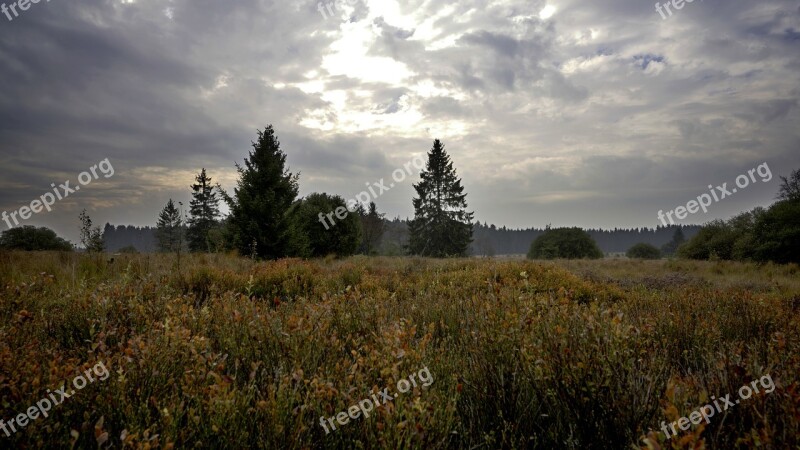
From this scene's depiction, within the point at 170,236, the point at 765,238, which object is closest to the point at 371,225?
the point at 170,236

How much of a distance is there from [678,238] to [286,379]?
441ft

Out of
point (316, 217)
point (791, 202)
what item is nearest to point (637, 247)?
point (791, 202)

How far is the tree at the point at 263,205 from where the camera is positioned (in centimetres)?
1845

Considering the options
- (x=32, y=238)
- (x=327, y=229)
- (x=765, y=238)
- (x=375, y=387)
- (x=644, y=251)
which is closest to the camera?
(x=375, y=387)

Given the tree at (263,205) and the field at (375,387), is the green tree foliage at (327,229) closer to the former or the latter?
the tree at (263,205)

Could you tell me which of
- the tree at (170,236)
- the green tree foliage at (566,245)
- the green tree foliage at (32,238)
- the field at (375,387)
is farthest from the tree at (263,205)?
the green tree foliage at (566,245)

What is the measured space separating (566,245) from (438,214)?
74.1 feet

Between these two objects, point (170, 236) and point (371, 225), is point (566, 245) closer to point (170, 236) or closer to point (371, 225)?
point (371, 225)

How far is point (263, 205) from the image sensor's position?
60.7 feet

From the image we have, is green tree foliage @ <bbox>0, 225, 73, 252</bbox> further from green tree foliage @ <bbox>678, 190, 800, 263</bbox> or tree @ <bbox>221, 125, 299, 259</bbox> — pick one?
green tree foliage @ <bbox>678, 190, 800, 263</bbox>

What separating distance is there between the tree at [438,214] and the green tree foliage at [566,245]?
14.1 metres

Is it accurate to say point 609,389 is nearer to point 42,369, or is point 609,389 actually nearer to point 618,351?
point 618,351

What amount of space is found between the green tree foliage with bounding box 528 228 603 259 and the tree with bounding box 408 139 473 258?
1414 cm

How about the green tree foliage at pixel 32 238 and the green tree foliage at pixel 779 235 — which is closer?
the green tree foliage at pixel 779 235
